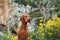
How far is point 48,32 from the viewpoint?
8.71 metres

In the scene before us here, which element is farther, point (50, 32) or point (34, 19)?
point (34, 19)

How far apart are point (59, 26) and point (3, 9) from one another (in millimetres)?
2136

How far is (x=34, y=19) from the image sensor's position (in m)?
16.9

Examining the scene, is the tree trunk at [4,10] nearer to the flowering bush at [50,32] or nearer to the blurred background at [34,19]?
the blurred background at [34,19]

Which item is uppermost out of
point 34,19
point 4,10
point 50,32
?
point 4,10


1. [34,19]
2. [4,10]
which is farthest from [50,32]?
[34,19]

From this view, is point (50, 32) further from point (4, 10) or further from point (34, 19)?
point (34, 19)

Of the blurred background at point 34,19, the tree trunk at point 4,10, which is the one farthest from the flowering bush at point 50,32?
the tree trunk at point 4,10

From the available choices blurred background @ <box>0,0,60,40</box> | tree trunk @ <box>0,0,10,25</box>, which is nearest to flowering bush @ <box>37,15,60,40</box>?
blurred background @ <box>0,0,60,40</box>

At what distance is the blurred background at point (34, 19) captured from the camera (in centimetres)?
887

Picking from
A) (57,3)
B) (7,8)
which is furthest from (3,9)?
(57,3)

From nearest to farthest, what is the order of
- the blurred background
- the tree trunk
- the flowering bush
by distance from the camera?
1. the flowering bush
2. the blurred background
3. the tree trunk

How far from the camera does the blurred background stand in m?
8.87

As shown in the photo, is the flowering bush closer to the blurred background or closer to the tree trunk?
the blurred background
